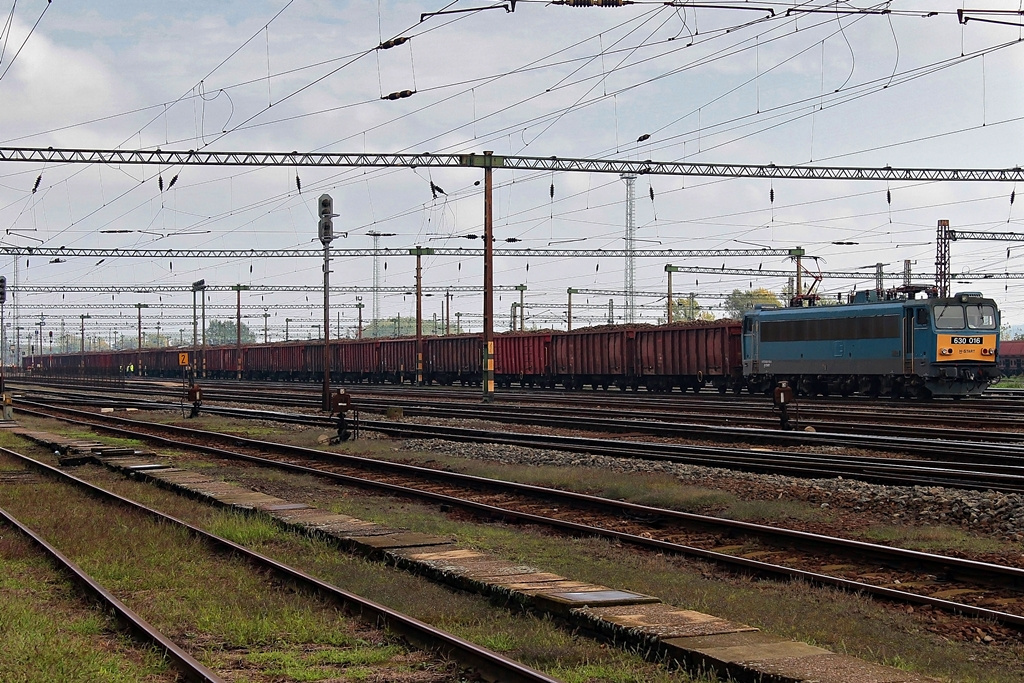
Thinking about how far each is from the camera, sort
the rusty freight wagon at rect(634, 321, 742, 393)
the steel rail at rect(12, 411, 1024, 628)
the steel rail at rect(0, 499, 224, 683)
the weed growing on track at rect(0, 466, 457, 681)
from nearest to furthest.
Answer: the steel rail at rect(0, 499, 224, 683) → the weed growing on track at rect(0, 466, 457, 681) → the steel rail at rect(12, 411, 1024, 628) → the rusty freight wagon at rect(634, 321, 742, 393)

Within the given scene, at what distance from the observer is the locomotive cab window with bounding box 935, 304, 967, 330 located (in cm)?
3434

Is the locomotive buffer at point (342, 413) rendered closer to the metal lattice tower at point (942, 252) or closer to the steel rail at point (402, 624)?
the steel rail at point (402, 624)

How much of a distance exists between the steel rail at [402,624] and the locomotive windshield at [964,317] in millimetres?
27483

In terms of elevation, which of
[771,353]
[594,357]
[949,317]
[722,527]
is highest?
[949,317]

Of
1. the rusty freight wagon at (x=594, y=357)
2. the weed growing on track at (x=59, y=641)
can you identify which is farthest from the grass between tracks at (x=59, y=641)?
the rusty freight wagon at (x=594, y=357)

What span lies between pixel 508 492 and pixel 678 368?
103 ft

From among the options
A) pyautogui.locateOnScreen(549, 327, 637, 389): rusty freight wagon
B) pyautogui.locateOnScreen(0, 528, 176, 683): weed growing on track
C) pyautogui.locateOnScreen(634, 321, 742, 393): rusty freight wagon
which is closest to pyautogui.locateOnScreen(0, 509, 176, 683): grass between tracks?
pyautogui.locateOnScreen(0, 528, 176, 683): weed growing on track

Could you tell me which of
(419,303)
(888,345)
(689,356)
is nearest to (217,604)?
(888,345)

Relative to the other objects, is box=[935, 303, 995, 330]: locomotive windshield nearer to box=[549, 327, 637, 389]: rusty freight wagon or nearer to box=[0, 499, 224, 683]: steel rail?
box=[549, 327, 637, 389]: rusty freight wagon

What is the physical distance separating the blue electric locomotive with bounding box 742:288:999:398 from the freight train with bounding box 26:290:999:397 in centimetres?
4

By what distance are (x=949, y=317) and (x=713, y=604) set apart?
2847 cm

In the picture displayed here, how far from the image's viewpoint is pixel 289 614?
863 centimetres

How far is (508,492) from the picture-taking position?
16.6 metres

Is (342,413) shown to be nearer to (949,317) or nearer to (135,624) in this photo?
(135,624)
